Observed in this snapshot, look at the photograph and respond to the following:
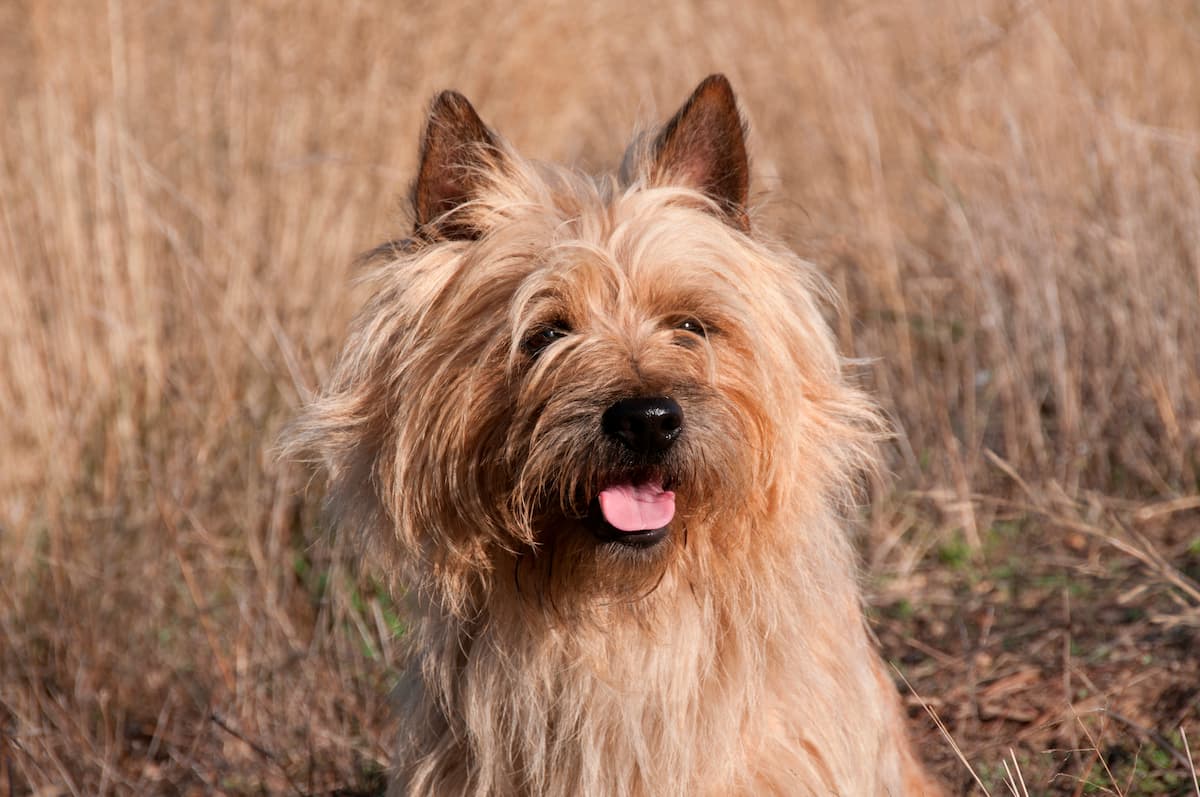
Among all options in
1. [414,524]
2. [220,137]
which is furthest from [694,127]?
[220,137]

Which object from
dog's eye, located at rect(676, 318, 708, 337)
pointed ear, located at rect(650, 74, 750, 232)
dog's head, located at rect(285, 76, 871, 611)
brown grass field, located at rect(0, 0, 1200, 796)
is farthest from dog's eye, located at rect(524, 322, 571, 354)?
brown grass field, located at rect(0, 0, 1200, 796)

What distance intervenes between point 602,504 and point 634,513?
0.22 ft

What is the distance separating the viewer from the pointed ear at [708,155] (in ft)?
9.93

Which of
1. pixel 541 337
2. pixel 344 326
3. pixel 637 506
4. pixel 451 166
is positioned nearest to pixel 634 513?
pixel 637 506

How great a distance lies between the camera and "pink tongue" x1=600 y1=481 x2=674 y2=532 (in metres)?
2.70

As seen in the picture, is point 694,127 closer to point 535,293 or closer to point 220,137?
point 535,293

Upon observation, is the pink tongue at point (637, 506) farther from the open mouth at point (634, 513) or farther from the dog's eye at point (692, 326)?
the dog's eye at point (692, 326)

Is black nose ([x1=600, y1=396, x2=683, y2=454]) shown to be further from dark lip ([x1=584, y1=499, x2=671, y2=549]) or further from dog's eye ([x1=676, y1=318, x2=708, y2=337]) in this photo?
dog's eye ([x1=676, y1=318, x2=708, y2=337])

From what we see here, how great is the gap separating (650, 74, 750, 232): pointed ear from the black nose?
657 mm

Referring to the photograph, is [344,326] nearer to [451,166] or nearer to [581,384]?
[451,166]

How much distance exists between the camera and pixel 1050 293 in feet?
17.1

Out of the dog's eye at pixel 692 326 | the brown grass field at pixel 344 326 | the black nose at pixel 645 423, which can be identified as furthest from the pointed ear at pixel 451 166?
the brown grass field at pixel 344 326

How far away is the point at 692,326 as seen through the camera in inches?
114

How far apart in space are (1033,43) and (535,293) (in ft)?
13.6
